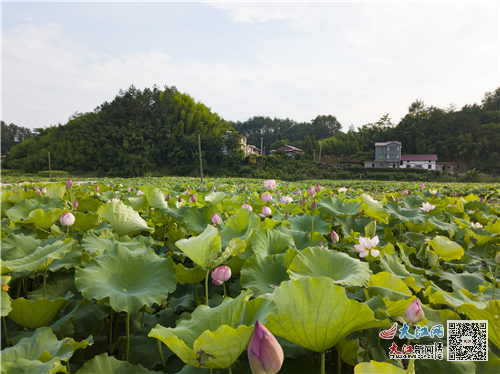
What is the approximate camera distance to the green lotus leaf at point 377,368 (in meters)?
0.39

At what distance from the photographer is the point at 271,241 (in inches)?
38.9

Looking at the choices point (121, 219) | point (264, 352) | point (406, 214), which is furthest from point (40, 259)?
point (406, 214)

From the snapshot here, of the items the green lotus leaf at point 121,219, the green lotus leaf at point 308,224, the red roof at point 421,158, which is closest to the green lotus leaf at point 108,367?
the green lotus leaf at point 121,219

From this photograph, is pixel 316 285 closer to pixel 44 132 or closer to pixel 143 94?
pixel 143 94

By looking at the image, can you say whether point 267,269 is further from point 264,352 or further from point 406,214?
point 406,214

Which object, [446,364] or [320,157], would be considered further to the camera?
[320,157]

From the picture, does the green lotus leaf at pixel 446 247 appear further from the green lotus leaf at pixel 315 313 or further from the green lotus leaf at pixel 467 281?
the green lotus leaf at pixel 315 313

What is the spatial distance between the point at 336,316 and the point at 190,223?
953 millimetres

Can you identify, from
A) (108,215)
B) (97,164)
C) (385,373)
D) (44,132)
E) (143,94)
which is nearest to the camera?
(385,373)

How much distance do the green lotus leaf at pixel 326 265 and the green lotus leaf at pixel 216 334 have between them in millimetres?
220

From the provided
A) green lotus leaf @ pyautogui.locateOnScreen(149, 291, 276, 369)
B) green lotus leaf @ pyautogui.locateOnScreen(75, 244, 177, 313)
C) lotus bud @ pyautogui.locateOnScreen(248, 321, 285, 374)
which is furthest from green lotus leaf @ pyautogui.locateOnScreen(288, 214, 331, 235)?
lotus bud @ pyautogui.locateOnScreen(248, 321, 285, 374)

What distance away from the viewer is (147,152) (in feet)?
103

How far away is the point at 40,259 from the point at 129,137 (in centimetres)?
3490

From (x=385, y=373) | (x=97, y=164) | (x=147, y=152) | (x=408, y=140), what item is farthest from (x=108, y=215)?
(x=408, y=140)
